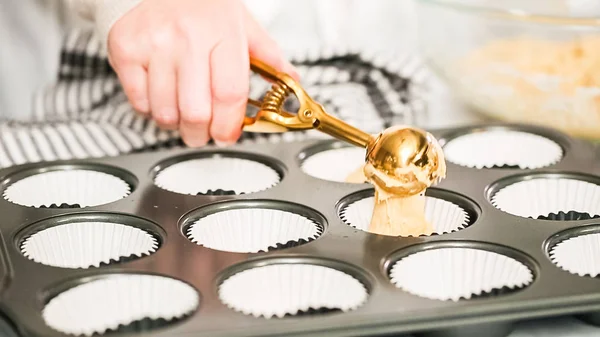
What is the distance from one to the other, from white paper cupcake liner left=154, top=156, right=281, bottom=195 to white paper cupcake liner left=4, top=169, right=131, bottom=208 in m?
0.05

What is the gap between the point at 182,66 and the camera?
1004 millimetres

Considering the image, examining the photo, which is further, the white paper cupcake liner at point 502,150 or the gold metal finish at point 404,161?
the white paper cupcake liner at point 502,150

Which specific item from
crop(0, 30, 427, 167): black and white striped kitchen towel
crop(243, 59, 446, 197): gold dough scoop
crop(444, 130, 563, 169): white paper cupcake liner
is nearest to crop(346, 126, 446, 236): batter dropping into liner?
crop(243, 59, 446, 197): gold dough scoop

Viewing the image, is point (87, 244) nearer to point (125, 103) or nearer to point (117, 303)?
point (117, 303)

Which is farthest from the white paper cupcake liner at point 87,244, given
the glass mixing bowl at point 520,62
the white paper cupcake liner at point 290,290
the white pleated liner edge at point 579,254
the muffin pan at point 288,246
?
the glass mixing bowl at point 520,62

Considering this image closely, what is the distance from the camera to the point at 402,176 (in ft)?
2.86

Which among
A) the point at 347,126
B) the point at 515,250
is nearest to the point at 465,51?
the point at 347,126

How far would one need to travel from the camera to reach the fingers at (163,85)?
40.1 inches

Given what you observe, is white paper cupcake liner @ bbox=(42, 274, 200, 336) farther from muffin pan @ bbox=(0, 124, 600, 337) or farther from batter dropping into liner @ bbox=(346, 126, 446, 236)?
batter dropping into liner @ bbox=(346, 126, 446, 236)

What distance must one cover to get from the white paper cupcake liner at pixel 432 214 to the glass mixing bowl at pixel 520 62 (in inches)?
13.2

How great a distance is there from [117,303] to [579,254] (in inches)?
15.1

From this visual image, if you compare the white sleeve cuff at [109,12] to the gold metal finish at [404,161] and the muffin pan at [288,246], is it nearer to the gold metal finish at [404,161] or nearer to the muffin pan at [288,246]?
the muffin pan at [288,246]

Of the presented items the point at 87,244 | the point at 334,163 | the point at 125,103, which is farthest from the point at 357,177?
the point at 125,103

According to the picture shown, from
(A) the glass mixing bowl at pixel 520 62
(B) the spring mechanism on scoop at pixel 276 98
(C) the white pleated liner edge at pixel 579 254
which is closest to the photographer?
(C) the white pleated liner edge at pixel 579 254
